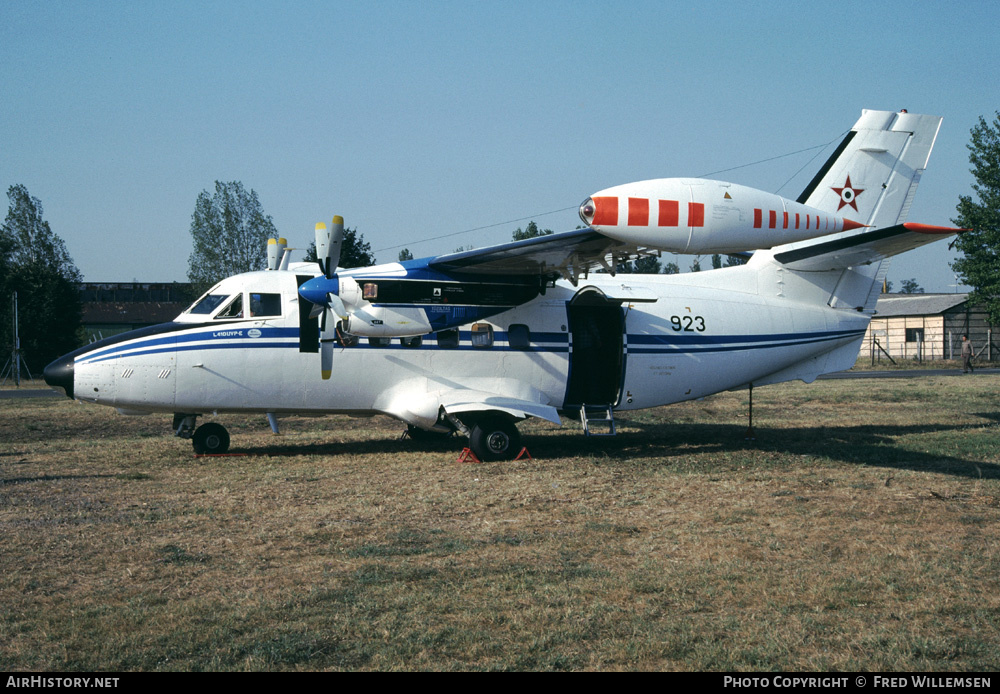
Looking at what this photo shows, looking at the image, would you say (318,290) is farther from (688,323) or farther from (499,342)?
(688,323)

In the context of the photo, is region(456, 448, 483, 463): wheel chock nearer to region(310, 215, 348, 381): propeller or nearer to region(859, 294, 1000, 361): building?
region(310, 215, 348, 381): propeller

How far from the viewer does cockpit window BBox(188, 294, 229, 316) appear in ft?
45.3

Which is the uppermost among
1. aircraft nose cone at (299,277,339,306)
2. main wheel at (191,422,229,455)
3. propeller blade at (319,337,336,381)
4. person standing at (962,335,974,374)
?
aircraft nose cone at (299,277,339,306)

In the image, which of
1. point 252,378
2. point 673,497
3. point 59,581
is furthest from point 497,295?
point 59,581

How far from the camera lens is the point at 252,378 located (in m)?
13.6

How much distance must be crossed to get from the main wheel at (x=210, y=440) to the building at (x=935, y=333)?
154 feet

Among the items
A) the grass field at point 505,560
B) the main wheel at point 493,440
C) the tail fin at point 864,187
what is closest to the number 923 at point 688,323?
the tail fin at point 864,187

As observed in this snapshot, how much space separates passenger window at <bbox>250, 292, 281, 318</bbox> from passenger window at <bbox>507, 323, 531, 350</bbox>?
4330 millimetres

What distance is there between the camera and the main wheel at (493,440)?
13.6 metres

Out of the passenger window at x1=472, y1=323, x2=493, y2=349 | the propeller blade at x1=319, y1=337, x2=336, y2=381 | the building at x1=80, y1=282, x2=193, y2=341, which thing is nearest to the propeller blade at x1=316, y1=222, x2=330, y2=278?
the propeller blade at x1=319, y1=337, x2=336, y2=381

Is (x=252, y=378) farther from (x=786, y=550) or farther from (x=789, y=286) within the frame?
(x=789, y=286)

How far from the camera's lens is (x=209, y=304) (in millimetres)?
13852

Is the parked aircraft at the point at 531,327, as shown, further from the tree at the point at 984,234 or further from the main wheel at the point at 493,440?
the tree at the point at 984,234
